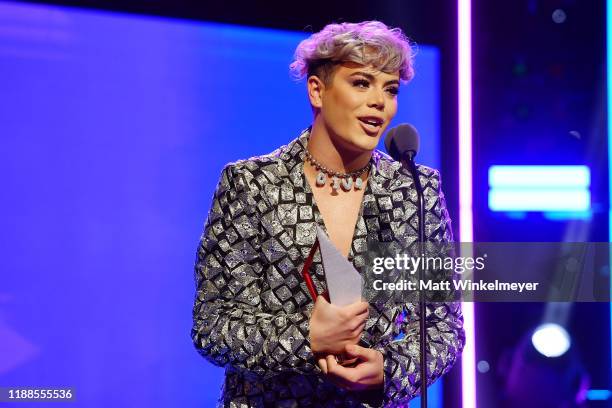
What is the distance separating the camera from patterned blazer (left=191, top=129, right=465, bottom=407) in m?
1.61

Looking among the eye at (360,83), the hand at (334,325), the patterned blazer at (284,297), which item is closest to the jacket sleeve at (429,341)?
the patterned blazer at (284,297)

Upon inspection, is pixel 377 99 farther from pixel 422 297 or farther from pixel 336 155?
pixel 422 297

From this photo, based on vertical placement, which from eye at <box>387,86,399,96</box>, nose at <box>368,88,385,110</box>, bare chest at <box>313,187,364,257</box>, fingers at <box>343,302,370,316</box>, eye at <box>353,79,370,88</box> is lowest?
fingers at <box>343,302,370,316</box>

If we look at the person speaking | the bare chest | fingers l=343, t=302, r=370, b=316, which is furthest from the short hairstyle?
fingers l=343, t=302, r=370, b=316

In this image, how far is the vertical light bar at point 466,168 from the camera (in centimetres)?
296

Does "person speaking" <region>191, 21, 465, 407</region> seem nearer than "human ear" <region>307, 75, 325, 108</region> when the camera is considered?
Yes

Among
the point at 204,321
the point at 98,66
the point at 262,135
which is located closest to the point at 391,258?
the point at 204,321

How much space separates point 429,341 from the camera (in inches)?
66.4

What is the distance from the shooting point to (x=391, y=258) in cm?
175

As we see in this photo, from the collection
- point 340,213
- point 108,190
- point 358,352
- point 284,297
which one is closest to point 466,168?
point 108,190

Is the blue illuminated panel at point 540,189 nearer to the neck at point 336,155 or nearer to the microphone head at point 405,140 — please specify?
the neck at point 336,155

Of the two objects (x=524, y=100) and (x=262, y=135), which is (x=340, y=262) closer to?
(x=262, y=135)

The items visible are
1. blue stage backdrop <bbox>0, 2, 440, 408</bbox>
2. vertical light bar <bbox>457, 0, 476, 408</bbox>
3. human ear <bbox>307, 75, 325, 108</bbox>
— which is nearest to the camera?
human ear <bbox>307, 75, 325, 108</bbox>

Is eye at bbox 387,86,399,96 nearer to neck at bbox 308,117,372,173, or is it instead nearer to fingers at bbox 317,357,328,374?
neck at bbox 308,117,372,173
